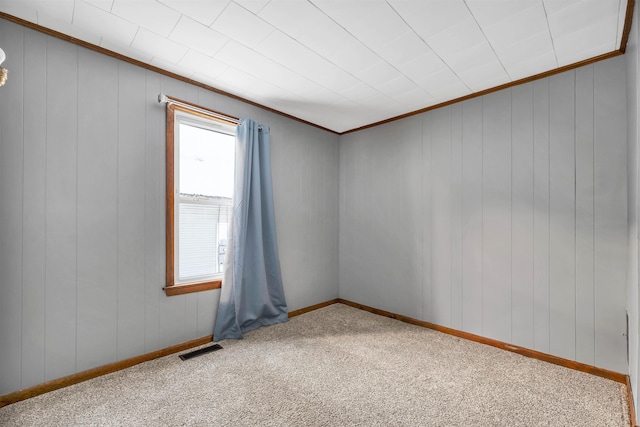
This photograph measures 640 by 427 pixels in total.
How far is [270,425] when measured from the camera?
5.32ft

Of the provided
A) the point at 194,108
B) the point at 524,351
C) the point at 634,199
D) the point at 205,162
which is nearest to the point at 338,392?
the point at 524,351

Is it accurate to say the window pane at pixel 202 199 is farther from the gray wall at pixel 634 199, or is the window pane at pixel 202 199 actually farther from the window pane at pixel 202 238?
the gray wall at pixel 634 199

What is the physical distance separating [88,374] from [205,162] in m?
1.85

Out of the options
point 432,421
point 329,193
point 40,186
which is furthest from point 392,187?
point 40,186

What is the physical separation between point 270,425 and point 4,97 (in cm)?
250

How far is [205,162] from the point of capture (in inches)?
111

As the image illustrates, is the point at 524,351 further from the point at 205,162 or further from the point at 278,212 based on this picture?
the point at 205,162

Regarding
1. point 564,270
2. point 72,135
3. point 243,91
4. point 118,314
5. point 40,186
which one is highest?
point 243,91

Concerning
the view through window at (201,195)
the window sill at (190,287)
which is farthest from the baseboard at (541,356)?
the view through window at (201,195)

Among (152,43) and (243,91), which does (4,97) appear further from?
(243,91)

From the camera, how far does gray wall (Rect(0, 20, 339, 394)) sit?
1837 millimetres

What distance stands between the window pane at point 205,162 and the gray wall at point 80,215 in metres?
0.22

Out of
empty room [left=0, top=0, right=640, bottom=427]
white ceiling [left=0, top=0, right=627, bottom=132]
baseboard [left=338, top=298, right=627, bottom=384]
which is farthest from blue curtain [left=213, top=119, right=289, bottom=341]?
baseboard [left=338, top=298, right=627, bottom=384]

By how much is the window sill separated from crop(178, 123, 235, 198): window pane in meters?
0.82
